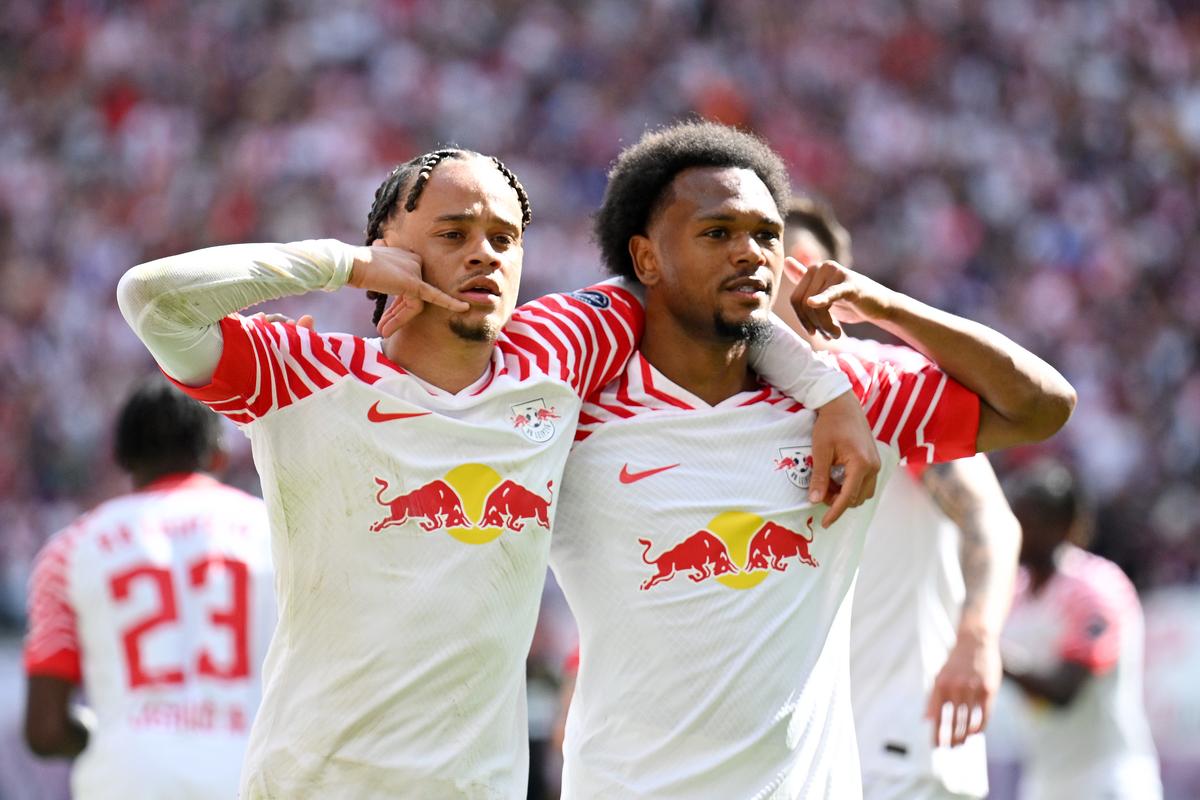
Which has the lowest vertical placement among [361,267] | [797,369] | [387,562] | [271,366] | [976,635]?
[976,635]

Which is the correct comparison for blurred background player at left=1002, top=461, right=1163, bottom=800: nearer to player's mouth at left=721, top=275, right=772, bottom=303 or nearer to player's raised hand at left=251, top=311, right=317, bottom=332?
player's mouth at left=721, top=275, right=772, bottom=303

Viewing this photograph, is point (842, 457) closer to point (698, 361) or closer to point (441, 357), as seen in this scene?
point (698, 361)

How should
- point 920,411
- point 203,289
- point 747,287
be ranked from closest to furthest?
point 203,289
point 747,287
point 920,411

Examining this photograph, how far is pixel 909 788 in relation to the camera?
4.56 metres

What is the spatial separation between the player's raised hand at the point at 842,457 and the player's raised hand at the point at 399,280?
867 millimetres

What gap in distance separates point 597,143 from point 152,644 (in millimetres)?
11775

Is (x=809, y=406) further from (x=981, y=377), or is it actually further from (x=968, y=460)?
(x=968, y=460)

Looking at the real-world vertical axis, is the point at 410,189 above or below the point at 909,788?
above

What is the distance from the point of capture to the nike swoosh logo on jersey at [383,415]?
350 centimetres

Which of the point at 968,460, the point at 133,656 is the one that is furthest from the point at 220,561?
the point at 968,460

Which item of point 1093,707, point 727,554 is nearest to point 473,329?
point 727,554

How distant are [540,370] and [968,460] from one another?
1.54m

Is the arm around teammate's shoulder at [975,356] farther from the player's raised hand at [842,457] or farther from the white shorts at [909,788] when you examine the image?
the white shorts at [909,788]

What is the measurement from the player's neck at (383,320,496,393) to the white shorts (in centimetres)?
178
